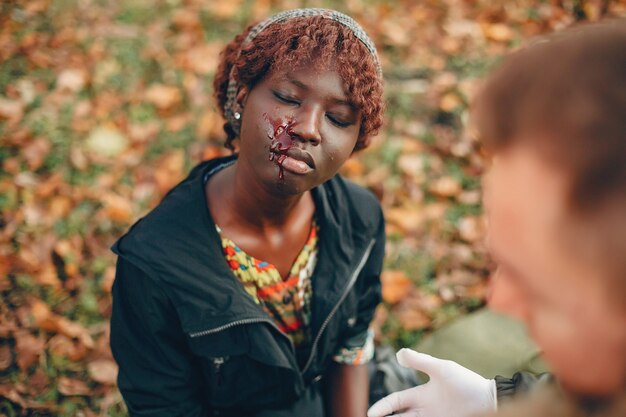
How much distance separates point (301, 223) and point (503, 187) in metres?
1.07

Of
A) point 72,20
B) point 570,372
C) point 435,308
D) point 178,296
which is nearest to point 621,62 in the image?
point 570,372

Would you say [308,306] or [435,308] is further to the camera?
[435,308]

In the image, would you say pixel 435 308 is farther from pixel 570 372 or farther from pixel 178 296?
pixel 570 372

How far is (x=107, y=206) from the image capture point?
3006 millimetres

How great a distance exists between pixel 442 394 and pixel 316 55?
1.00 m

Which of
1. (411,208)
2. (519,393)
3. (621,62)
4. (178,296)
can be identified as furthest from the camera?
(411,208)

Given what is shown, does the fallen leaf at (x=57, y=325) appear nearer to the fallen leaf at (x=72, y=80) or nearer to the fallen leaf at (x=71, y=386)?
the fallen leaf at (x=71, y=386)

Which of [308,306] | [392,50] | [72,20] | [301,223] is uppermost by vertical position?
[72,20]

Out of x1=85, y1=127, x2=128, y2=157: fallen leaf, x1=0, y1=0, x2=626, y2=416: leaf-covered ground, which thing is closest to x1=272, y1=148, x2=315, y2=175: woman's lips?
x1=0, y1=0, x2=626, y2=416: leaf-covered ground

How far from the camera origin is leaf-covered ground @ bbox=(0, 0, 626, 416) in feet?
8.47

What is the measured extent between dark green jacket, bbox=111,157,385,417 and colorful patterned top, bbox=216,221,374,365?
5 centimetres

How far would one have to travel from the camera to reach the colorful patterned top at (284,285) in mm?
1681

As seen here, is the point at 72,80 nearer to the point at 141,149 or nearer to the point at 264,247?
the point at 141,149

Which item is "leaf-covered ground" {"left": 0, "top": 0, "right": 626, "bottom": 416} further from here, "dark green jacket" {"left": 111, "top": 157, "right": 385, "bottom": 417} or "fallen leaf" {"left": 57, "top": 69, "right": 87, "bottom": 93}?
"dark green jacket" {"left": 111, "top": 157, "right": 385, "bottom": 417}
